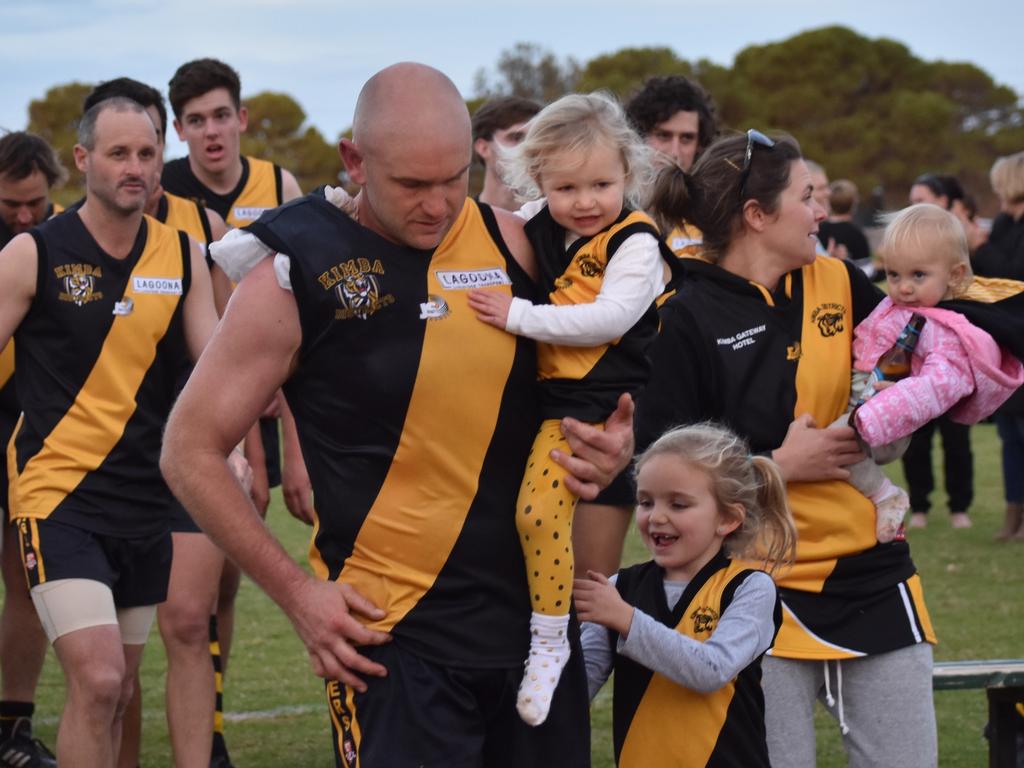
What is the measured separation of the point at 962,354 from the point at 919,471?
8.83 m

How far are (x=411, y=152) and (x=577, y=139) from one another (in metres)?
0.82

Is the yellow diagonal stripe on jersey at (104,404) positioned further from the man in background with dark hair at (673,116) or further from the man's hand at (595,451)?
the man's hand at (595,451)

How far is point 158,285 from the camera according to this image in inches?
240

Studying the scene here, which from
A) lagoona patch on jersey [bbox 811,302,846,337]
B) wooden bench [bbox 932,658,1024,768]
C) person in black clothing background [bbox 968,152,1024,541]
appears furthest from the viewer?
person in black clothing background [bbox 968,152,1024,541]

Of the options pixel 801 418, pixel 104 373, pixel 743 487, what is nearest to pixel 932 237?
pixel 801 418

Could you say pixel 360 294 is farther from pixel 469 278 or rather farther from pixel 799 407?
pixel 799 407

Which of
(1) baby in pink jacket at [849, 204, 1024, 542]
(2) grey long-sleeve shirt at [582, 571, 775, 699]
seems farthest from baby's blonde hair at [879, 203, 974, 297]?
(2) grey long-sleeve shirt at [582, 571, 775, 699]

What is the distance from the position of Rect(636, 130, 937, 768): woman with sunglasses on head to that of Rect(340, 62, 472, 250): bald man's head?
4.12 ft

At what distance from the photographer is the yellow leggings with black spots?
347cm

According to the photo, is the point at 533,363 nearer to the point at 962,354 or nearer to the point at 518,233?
the point at 518,233

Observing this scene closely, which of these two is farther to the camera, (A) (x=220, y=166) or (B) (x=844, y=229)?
(B) (x=844, y=229)

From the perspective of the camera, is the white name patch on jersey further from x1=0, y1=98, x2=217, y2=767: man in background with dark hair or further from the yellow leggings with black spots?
the yellow leggings with black spots

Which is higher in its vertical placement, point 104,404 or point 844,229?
point 844,229

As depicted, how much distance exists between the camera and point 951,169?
66750mm
